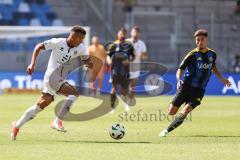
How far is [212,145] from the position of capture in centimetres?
1295

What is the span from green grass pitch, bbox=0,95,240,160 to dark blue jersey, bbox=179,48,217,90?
44.7 inches

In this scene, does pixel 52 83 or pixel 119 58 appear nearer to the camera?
pixel 52 83

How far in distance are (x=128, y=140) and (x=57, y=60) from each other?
217 cm

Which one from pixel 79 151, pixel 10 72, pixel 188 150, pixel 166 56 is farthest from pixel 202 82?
pixel 166 56

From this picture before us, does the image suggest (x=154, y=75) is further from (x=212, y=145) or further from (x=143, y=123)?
(x=212, y=145)

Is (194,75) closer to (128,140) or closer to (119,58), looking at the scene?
(128,140)

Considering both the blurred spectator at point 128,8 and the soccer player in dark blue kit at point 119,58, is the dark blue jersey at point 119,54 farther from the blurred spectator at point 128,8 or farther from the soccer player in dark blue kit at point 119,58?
the blurred spectator at point 128,8

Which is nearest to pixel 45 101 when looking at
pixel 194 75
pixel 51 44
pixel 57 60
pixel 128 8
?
pixel 57 60

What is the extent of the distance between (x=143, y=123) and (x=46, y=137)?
4458 mm

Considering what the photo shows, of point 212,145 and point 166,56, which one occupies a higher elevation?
point 212,145

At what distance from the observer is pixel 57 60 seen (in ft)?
46.6

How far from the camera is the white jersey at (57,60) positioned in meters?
14.0

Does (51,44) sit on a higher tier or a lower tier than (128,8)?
higher

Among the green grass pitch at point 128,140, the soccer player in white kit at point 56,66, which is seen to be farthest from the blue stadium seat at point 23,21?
the soccer player in white kit at point 56,66
